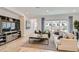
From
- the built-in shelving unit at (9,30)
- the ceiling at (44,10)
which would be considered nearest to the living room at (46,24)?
the ceiling at (44,10)

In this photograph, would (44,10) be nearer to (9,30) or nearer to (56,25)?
(56,25)

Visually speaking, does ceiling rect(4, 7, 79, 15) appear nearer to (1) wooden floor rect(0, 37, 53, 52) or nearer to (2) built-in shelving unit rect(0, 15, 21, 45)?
(2) built-in shelving unit rect(0, 15, 21, 45)

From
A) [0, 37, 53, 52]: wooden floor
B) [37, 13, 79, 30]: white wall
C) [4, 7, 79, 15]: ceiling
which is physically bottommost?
[0, 37, 53, 52]: wooden floor

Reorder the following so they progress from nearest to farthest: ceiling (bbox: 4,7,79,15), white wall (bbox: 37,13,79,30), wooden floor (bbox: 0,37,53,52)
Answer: ceiling (bbox: 4,7,79,15) → wooden floor (bbox: 0,37,53,52) → white wall (bbox: 37,13,79,30)

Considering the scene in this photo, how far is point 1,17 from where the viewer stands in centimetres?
462

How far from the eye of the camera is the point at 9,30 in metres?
4.38

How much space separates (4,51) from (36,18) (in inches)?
64.1

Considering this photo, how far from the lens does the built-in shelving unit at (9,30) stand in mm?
4324

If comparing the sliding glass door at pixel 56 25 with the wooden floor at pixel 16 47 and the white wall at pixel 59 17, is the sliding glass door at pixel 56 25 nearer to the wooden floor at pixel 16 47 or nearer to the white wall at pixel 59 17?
the white wall at pixel 59 17

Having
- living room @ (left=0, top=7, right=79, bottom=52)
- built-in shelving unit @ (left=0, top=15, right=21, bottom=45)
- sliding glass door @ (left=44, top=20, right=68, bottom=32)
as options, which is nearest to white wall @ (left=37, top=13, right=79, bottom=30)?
living room @ (left=0, top=7, right=79, bottom=52)

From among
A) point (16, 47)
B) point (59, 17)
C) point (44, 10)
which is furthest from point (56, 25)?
point (16, 47)

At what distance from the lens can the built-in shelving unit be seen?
4324 millimetres
